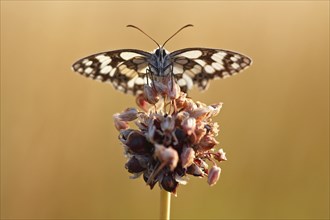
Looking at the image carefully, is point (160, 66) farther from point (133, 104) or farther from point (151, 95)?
point (133, 104)

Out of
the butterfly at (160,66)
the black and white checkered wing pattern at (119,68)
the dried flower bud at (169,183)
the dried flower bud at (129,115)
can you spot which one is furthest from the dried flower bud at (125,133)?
the black and white checkered wing pattern at (119,68)

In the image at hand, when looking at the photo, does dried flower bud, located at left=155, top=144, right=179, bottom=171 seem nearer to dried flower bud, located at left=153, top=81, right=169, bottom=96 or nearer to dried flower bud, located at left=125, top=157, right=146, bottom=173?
dried flower bud, located at left=125, top=157, right=146, bottom=173

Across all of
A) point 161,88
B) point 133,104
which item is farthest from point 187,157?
point 133,104

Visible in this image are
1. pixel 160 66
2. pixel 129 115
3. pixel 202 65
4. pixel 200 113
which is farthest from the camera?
pixel 202 65

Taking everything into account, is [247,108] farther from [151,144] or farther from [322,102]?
[151,144]

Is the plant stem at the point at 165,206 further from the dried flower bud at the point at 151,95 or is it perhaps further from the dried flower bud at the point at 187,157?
the dried flower bud at the point at 151,95

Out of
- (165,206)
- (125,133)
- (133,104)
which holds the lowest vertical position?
(165,206)

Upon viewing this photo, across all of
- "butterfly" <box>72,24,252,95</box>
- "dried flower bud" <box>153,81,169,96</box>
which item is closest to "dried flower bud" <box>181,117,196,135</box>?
"dried flower bud" <box>153,81,169,96</box>

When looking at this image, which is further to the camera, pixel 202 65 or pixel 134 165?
pixel 202 65
